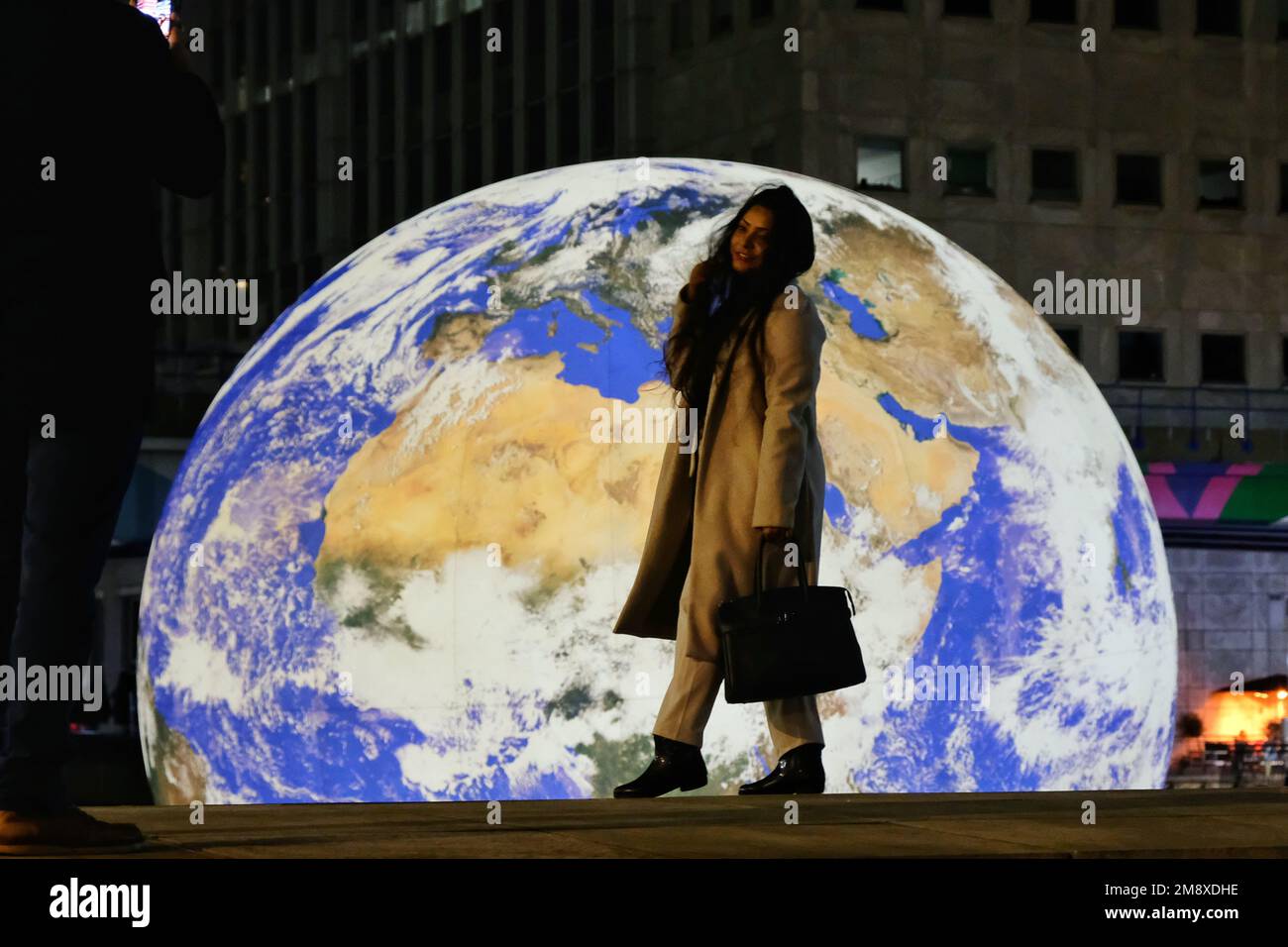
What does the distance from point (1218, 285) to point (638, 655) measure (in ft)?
129

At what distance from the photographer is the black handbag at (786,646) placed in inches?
293

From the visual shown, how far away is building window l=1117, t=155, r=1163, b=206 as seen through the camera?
4825 cm

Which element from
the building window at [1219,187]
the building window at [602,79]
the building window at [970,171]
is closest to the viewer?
the building window at [970,171]

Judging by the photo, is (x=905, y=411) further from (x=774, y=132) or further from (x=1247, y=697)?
(x=774, y=132)

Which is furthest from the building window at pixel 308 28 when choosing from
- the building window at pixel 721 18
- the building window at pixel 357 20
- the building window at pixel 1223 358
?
the building window at pixel 1223 358

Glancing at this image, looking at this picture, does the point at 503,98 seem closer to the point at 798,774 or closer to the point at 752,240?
the point at 752,240

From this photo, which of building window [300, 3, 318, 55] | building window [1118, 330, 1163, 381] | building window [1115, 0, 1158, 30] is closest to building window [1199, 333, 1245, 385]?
building window [1118, 330, 1163, 381]

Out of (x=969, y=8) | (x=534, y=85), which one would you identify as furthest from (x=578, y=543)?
(x=534, y=85)

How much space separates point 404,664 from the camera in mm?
11430

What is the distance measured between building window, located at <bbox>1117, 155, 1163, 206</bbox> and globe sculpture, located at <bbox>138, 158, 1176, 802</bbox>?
121 ft

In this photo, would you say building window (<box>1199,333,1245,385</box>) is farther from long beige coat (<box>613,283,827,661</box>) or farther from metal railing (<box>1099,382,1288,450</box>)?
long beige coat (<box>613,283,827,661</box>)

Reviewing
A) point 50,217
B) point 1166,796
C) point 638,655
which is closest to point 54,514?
point 50,217

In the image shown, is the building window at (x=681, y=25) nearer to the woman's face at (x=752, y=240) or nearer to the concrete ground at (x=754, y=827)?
the woman's face at (x=752, y=240)

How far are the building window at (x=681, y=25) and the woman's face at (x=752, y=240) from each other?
4050 centimetres
